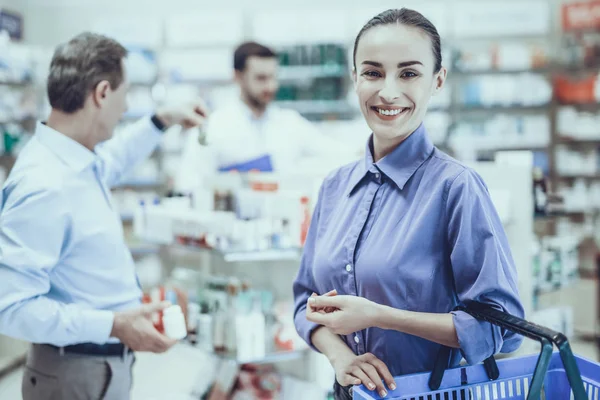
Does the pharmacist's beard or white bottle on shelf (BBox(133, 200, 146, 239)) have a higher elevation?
the pharmacist's beard

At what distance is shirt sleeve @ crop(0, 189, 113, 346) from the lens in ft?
5.94

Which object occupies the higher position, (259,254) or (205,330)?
(259,254)

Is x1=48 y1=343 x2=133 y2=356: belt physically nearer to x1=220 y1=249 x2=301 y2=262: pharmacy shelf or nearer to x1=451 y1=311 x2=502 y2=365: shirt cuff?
x1=220 y1=249 x2=301 y2=262: pharmacy shelf

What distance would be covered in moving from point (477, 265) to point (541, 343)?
22cm

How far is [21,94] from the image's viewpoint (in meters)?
6.68

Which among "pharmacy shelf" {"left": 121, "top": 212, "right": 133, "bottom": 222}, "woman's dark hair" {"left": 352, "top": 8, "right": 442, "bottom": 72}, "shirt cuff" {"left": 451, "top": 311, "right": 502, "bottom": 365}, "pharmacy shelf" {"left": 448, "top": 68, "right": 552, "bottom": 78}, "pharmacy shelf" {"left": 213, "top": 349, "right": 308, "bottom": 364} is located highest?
"pharmacy shelf" {"left": 448, "top": 68, "right": 552, "bottom": 78}

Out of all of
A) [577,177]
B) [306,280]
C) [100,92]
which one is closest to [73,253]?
[100,92]

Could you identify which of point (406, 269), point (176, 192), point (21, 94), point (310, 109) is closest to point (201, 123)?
point (176, 192)

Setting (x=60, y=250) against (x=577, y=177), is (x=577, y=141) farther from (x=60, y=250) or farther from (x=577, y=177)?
(x=60, y=250)

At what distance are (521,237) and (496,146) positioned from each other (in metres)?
5.05

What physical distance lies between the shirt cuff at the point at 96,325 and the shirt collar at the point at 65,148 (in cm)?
45

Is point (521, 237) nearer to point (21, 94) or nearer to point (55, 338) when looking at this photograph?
point (55, 338)

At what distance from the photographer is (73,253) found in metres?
1.98

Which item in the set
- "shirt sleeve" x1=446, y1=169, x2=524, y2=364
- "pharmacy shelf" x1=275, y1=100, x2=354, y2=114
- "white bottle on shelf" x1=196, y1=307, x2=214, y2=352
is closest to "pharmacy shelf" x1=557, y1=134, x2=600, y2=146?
"pharmacy shelf" x1=275, y1=100, x2=354, y2=114
